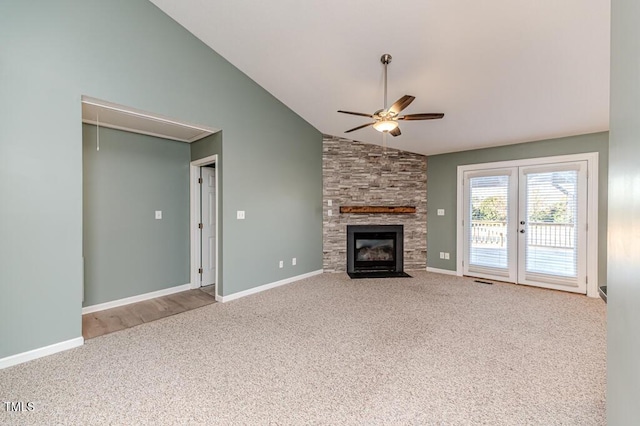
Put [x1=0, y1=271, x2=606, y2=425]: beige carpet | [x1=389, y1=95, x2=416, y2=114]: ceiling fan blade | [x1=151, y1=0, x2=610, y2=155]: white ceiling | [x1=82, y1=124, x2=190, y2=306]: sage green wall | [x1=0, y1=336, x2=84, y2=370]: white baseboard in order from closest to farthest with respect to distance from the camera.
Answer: [x1=0, y1=271, x2=606, y2=425]: beige carpet → [x1=0, y1=336, x2=84, y2=370]: white baseboard → [x1=151, y1=0, x2=610, y2=155]: white ceiling → [x1=389, y1=95, x2=416, y2=114]: ceiling fan blade → [x1=82, y1=124, x2=190, y2=306]: sage green wall

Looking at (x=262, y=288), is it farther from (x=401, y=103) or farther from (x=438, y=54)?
(x=438, y=54)

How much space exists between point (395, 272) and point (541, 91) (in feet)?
12.0

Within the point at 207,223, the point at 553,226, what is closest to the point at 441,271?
the point at 553,226

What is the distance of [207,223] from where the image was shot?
4.77m

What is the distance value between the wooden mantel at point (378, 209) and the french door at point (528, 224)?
1030 mm

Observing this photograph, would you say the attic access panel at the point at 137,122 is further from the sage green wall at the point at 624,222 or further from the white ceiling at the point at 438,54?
the sage green wall at the point at 624,222

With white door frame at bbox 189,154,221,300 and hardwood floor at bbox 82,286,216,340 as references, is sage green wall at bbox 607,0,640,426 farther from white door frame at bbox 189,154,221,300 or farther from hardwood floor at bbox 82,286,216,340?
white door frame at bbox 189,154,221,300

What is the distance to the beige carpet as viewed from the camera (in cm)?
181

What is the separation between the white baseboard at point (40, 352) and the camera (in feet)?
7.70

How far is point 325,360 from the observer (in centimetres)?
243

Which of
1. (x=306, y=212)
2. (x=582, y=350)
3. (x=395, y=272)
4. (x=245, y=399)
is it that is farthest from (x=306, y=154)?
(x=582, y=350)

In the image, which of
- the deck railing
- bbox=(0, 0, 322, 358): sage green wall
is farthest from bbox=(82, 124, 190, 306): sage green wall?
the deck railing

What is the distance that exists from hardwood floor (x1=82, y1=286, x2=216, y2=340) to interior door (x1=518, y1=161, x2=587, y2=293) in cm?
505

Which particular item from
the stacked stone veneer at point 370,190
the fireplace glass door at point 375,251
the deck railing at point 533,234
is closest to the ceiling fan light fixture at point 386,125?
the stacked stone veneer at point 370,190
